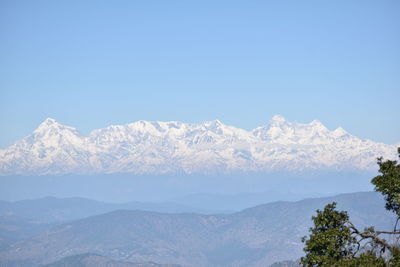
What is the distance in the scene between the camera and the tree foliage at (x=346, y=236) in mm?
51062

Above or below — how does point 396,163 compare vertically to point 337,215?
above

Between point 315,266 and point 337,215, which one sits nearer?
point 337,215

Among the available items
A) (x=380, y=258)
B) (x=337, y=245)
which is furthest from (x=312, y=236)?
(x=380, y=258)

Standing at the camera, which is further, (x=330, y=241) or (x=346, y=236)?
(x=346, y=236)

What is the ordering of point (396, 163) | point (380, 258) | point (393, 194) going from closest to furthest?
point (380, 258) < point (393, 194) < point (396, 163)

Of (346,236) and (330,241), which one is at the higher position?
(346,236)

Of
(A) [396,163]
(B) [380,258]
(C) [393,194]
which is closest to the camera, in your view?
(B) [380,258]

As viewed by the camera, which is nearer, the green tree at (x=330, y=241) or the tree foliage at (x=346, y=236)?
the tree foliage at (x=346, y=236)

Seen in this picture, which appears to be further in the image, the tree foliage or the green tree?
the green tree

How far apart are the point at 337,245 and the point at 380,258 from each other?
4788 mm

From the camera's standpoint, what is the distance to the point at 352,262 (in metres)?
49.2

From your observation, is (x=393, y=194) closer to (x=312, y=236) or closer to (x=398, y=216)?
(x=398, y=216)

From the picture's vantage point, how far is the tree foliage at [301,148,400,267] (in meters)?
51.1

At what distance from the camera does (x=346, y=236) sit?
52656 millimetres
